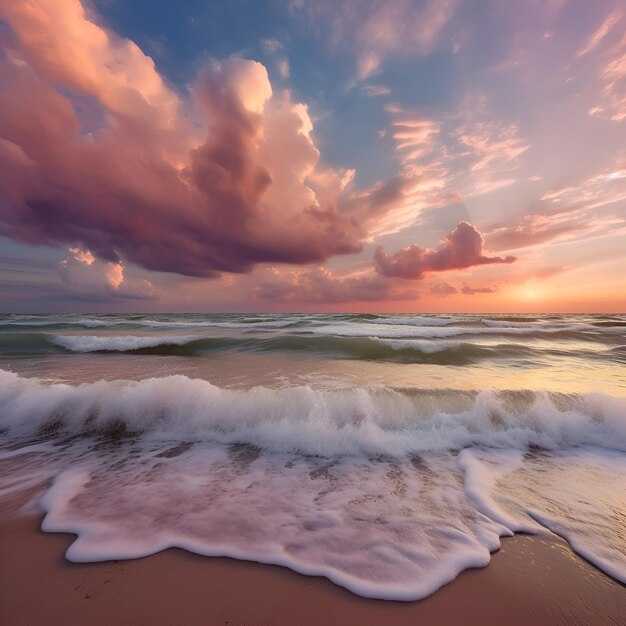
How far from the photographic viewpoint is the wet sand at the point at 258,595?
164 centimetres

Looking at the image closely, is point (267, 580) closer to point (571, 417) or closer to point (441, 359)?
point (571, 417)

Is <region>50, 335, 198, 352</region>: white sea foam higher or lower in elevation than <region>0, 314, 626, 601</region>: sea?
higher

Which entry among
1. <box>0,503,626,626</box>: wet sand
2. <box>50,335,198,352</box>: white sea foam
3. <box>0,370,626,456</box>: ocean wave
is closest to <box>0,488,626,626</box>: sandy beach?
<box>0,503,626,626</box>: wet sand

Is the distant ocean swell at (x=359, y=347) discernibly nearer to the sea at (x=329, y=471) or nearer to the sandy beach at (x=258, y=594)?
the sea at (x=329, y=471)

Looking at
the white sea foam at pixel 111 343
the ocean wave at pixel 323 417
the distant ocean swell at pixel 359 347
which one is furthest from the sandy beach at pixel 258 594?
the white sea foam at pixel 111 343

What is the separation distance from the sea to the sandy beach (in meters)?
0.09

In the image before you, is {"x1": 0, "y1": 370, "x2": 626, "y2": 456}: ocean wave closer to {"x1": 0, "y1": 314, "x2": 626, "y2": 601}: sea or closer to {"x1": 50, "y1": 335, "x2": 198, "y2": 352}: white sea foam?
{"x1": 0, "y1": 314, "x2": 626, "y2": 601}: sea

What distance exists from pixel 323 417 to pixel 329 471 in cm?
99

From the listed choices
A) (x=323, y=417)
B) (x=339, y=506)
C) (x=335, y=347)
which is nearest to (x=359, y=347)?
(x=335, y=347)

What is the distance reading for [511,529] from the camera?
2.37 metres

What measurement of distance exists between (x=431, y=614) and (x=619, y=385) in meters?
7.91

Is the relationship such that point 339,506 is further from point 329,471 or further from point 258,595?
point 258,595

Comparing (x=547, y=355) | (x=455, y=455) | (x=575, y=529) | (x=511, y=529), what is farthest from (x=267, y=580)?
(x=547, y=355)

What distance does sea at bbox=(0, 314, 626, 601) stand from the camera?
2162 mm
